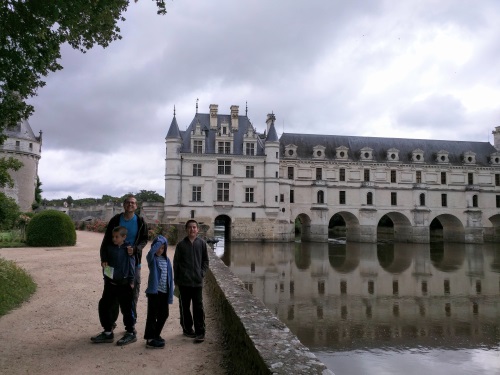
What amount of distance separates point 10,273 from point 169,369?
20.2ft

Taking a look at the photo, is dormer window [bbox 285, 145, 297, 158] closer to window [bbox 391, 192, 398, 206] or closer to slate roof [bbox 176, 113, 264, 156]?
slate roof [bbox 176, 113, 264, 156]

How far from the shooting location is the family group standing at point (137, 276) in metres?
5.14

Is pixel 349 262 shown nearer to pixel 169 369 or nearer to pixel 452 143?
pixel 169 369

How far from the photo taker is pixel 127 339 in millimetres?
5113

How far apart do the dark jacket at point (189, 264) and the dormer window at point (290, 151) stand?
1295 inches

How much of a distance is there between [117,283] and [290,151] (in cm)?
3381

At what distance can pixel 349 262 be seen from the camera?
70.3 feet

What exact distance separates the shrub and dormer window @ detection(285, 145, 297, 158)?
76.9ft

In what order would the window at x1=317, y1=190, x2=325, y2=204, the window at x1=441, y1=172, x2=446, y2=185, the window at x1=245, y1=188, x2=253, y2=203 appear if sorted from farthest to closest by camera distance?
the window at x1=441, y1=172, x2=446, y2=185, the window at x1=317, y1=190, x2=325, y2=204, the window at x1=245, y1=188, x2=253, y2=203

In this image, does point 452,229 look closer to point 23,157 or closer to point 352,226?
point 352,226

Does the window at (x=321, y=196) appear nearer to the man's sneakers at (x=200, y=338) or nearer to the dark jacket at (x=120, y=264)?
the man's sneakers at (x=200, y=338)

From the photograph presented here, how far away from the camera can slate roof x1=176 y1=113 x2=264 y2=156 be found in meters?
34.5

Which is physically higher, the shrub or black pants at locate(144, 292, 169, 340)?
the shrub

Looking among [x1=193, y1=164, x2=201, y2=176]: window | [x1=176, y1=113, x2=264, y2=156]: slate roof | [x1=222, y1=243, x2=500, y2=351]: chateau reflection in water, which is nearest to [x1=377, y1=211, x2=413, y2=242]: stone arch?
[x1=176, y1=113, x2=264, y2=156]: slate roof
